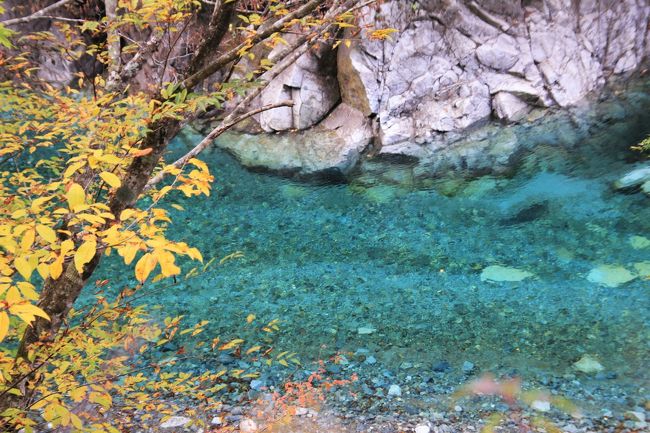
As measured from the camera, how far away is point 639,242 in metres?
7.95

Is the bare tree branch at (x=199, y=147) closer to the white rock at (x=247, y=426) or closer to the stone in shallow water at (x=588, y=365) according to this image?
the white rock at (x=247, y=426)

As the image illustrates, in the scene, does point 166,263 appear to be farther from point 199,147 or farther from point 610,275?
point 610,275

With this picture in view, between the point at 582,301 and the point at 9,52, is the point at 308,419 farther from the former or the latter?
the point at 9,52

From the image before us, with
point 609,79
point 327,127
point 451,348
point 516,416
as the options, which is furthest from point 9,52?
point 609,79

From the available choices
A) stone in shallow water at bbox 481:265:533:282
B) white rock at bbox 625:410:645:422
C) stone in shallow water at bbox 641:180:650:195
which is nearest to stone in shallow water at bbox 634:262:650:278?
stone in shallow water at bbox 481:265:533:282

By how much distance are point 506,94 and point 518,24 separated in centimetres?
215

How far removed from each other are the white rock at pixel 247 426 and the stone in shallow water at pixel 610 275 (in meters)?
5.60

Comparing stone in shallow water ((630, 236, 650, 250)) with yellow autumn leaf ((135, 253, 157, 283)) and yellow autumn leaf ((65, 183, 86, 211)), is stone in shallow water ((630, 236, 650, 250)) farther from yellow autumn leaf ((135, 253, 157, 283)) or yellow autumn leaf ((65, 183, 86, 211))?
yellow autumn leaf ((65, 183, 86, 211))

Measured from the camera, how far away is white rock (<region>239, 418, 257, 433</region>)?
5144 millimetres

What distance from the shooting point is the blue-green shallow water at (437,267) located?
6395 millimetres

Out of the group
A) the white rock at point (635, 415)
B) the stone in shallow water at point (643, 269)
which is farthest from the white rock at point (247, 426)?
the stone in shallow water at point (643, 269)

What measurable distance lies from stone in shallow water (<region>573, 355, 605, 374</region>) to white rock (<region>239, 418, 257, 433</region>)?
4.02 metres

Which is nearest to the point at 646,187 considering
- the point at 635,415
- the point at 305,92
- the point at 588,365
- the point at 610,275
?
the point at 610,275

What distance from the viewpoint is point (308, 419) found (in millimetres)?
5324
